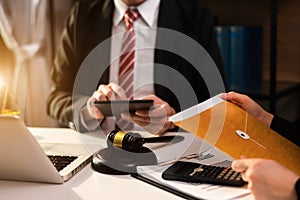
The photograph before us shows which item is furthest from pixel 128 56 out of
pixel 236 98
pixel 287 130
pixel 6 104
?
pixel 287 130

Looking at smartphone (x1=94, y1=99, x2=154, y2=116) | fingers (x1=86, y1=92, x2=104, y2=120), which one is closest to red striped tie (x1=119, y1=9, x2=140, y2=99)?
fingers (x1=86, y1=92, x2=104, y2=120)

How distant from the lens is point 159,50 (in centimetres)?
201

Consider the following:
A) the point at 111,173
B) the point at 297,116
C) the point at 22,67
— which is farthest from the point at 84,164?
the point at 297,116

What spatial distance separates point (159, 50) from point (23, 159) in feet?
3.19

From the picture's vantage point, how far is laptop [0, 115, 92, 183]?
1.09 m

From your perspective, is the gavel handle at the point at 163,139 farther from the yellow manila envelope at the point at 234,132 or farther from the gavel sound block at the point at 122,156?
the yellow manila envelope at the point at 234,132

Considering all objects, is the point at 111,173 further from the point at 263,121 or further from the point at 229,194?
the point at 263,121

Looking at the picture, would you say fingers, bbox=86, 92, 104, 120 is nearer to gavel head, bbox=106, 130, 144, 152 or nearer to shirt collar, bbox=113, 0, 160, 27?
gavel head, bbox=106, 130, 144, 152

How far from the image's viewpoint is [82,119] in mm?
1722

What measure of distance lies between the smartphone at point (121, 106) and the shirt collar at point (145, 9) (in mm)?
565

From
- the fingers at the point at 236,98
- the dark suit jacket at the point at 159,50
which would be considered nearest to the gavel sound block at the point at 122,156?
the fingers at the point at 236,98

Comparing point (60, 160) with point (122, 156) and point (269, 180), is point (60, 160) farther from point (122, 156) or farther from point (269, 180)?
point (269, 180)

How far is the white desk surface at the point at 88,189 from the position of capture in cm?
111

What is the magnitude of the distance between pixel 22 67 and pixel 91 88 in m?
0.79
